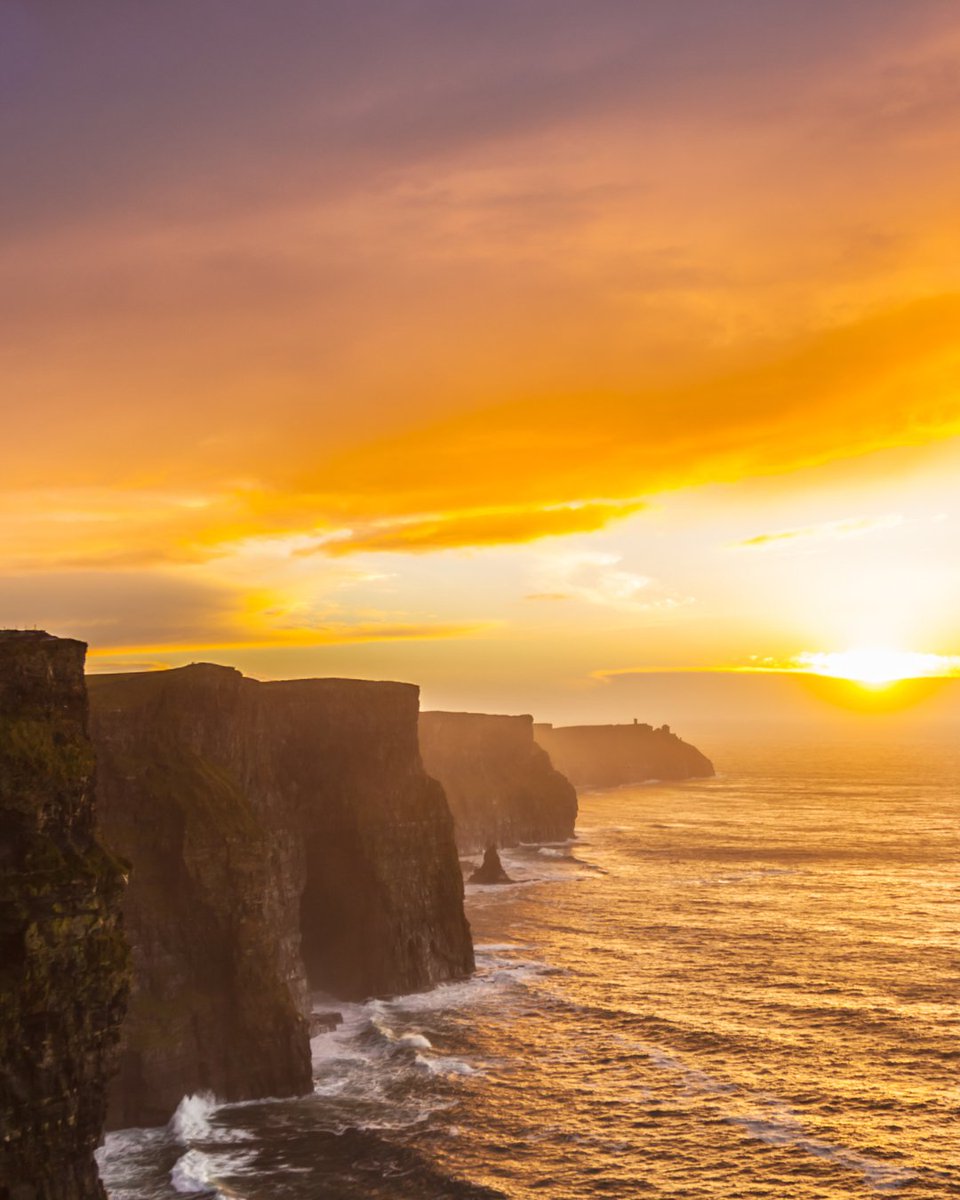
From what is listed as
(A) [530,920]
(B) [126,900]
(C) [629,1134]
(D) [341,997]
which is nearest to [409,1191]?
(C) [629,1134]

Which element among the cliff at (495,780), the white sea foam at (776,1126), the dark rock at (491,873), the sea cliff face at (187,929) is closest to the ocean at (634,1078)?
the white sea foam at (776,1126)

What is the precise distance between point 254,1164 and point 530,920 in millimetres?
61821

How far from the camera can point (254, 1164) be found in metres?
49.7

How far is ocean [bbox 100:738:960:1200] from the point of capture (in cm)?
4841

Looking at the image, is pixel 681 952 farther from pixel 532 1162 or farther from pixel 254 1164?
pixel 254 1164

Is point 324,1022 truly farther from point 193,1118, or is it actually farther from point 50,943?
point 50,943

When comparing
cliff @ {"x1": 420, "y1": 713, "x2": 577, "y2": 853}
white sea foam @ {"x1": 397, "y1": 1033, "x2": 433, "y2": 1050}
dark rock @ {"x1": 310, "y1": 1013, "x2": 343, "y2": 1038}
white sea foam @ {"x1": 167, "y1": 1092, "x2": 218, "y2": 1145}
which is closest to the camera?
white sea foam @ {"x1": 167, "y1": 1092, "x2": 218, "y2": 1145}

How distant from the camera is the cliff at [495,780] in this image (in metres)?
163

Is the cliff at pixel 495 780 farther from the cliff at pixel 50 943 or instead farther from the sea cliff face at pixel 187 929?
the cliff at pixel 50 943

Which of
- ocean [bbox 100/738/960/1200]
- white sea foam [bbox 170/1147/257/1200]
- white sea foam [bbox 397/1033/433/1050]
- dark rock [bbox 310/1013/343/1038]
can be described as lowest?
ocean [bbox 100/738/960/1200]

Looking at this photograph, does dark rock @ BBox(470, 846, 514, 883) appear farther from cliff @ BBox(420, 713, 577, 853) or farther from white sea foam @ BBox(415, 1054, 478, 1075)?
white sea foam @ BBox(415, 1054, 478, 1075)

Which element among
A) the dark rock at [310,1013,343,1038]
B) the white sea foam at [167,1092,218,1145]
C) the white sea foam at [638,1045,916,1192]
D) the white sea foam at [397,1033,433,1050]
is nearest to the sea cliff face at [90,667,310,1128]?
the white sea foam at [167,1092,218,1145]

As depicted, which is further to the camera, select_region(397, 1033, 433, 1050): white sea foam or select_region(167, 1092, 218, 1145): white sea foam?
select_region(397, 1033, 433, 1050): white sea foam

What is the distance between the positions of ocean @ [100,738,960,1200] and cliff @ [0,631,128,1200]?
40.8 ft
